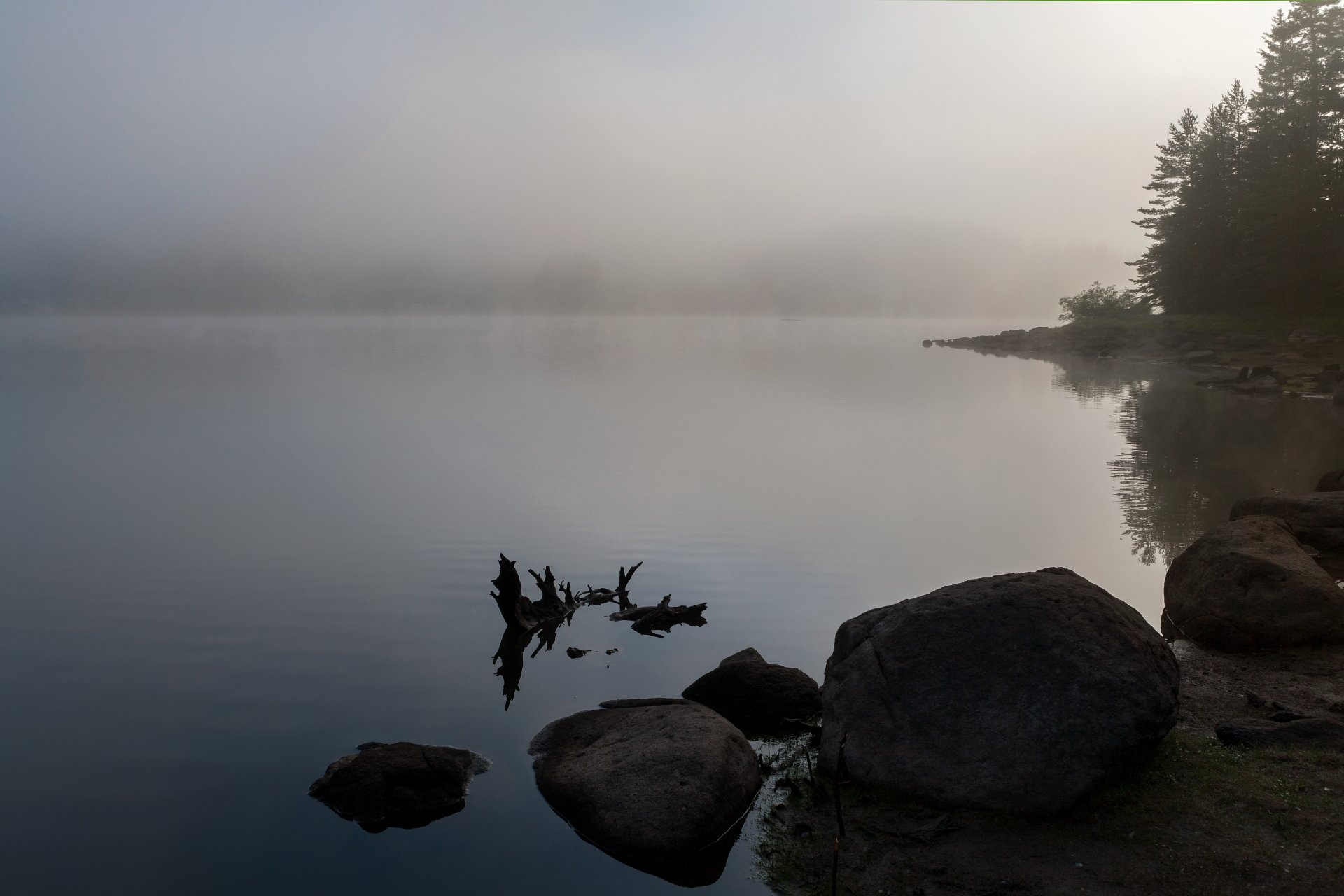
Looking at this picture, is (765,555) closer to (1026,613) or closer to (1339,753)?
(1026,613)

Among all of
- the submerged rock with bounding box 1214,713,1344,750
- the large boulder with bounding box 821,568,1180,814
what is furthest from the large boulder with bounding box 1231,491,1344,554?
the large boulder with bounding box 821,568,1180,814

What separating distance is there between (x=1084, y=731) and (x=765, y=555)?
12.9m

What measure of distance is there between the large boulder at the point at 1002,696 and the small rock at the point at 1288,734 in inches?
36.2

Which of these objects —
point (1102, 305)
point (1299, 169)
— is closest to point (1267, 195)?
point (1299, 169)

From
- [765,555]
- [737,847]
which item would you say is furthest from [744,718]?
[765,555]

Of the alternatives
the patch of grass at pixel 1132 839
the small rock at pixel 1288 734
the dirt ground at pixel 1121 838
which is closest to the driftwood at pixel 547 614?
the dirt ground at pixel 1121 838

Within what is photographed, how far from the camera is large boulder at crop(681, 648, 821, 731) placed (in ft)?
42.8

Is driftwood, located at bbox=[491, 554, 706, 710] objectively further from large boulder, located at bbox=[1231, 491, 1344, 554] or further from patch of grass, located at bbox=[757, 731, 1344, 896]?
large boulder, located at bbox=[1231, 491, 1344, 554]

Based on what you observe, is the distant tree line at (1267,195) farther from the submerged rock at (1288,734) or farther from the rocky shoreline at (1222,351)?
the submerged rock at (1288,734)

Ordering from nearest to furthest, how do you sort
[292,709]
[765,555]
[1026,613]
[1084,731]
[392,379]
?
[1084,731] → [1026,613] → [292,709] → [765,555] → [392,379]

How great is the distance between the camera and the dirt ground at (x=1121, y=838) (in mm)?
8289

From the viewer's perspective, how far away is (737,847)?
1005cm

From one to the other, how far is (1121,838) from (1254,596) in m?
7.37

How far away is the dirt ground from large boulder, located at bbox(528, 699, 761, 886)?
0.58 m
